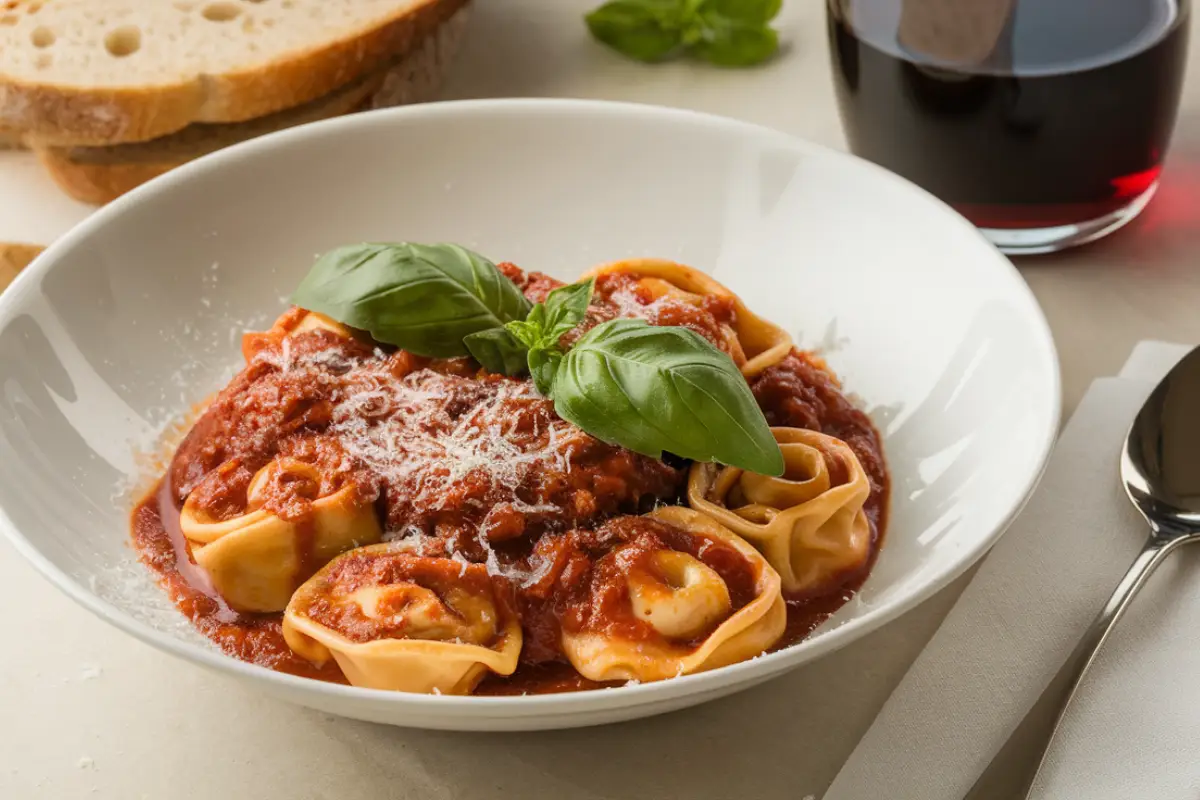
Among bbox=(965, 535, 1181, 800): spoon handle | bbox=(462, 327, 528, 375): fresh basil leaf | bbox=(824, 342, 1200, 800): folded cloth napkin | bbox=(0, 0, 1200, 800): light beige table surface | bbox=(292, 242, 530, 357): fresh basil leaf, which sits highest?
bbox=(292, 242, 530, 357): fresh basil leaf

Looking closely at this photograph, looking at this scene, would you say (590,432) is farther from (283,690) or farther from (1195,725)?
(1195,725)

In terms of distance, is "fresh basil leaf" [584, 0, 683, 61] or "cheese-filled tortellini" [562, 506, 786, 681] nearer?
"cheese-filled tortellini" [562, 506, 786, 681]

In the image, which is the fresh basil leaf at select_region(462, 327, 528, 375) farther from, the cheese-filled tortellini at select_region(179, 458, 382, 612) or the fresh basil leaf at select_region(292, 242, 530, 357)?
the cheese-filled tortellini at select_region(179, 458, 382, 612)

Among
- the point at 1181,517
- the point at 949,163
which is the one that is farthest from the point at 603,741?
the point at 949,163

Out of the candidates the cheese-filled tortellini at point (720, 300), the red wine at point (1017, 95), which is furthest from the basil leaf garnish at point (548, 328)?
the red wine at point (1017, 95)

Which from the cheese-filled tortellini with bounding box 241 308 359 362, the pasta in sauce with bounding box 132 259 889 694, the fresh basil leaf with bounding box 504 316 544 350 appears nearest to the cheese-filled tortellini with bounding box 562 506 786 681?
the pasta in sauce with bounding box 132 259 889 694

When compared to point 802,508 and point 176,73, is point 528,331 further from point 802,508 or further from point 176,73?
point 176,73

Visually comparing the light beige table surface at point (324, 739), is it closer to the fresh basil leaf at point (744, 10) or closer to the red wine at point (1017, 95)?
the red wine at point (1017, 95)

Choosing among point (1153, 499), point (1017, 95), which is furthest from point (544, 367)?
point (1017, 95)
